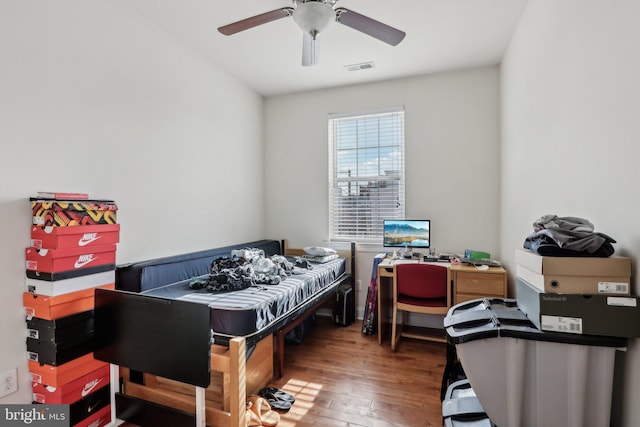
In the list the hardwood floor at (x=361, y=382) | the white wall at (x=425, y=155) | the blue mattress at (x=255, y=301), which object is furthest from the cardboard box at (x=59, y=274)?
the white wall at (x=425, y=155)

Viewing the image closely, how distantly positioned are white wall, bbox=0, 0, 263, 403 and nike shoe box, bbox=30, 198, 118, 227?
0.11 m

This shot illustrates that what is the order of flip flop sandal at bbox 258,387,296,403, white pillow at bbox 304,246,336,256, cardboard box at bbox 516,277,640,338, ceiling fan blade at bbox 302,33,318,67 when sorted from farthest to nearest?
1. white pillow at bbox 304,246,336,256
2. ceiling fan blade at bbox 302,33,318,67
3. flip flop sandal at bbox 258,387,296,403
4. cardboard box at bbox 516,277,640,338

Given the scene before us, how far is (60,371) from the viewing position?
1.71 meters

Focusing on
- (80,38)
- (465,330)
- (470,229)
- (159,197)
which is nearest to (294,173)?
(159,197)

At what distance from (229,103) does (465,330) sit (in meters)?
3.28

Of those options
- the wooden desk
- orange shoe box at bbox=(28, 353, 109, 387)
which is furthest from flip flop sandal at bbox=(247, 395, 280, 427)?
the wooden desk

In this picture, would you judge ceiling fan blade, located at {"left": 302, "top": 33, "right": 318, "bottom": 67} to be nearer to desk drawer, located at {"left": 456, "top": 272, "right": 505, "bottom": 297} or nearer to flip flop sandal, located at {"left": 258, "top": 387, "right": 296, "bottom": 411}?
desk drawer, located at {"left": 456, "top": 272, "right": 505, "bottom": 297}

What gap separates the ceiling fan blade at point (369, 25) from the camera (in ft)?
6.46

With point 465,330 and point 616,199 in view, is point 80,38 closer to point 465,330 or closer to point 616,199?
point 465,330

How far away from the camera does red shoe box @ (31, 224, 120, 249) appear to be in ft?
5.61

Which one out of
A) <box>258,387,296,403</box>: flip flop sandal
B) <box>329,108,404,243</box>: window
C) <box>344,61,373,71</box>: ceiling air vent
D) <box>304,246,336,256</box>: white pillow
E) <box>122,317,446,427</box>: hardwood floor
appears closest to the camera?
<box>122,317,446,427</box>: hardwood floor

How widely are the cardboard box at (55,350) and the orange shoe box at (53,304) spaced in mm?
149

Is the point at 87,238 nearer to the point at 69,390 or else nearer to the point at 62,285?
the point at 62,285

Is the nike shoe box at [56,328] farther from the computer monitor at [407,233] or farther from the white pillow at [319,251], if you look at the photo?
the computer monitor at [407,233]
